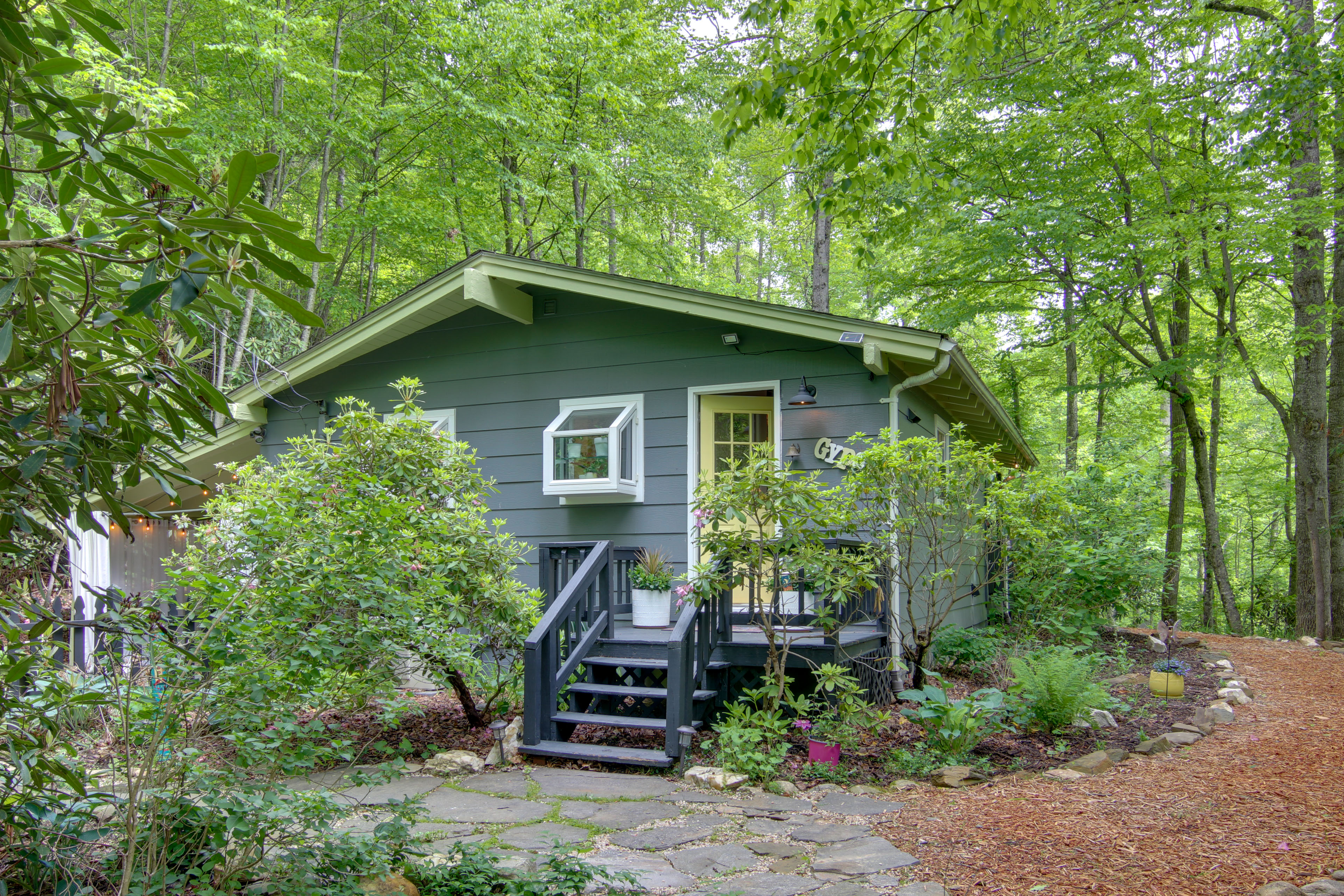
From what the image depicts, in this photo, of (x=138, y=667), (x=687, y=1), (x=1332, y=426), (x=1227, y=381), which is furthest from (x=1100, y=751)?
(x=1227, y=381)

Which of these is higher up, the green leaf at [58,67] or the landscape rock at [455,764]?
the green leaf at [58,67]

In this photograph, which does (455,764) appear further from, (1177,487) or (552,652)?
(1177,487)

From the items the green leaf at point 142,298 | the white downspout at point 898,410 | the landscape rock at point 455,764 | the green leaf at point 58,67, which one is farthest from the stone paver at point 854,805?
the green leaf at point 58,67

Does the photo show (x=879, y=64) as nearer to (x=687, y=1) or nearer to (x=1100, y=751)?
(x=1100, y=751)

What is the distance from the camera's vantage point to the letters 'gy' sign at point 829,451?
20.3ft

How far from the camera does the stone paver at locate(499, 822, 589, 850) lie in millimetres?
3143

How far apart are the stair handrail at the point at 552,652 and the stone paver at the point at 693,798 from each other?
3.58ft

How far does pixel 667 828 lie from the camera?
3426 mm

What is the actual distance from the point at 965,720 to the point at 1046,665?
3.34 ft

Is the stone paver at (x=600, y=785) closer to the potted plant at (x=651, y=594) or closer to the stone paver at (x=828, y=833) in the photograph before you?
the stone paver at (x=828, y=833)

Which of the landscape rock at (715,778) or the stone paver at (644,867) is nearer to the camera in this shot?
the stone paver at (644,867)

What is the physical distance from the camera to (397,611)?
3.61m

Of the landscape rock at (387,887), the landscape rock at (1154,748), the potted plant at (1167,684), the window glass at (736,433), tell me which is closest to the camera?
the landscape rock at (387,887)

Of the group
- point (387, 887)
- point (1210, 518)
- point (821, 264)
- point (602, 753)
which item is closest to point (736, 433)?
point (602, 753)
